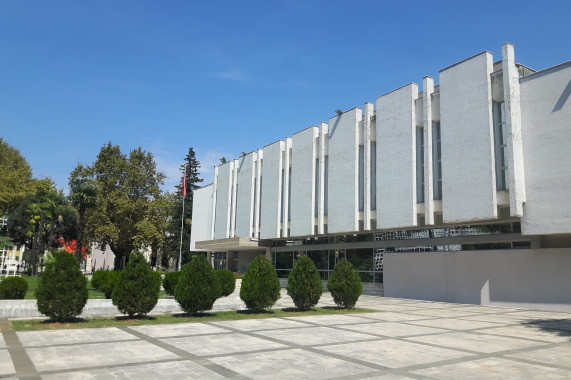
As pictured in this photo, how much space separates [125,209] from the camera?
53375 mm

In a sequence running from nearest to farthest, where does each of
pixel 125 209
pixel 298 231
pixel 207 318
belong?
pixel 207 318 → pixel 298 231 → pixel 125 209

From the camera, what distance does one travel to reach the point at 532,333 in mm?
13469

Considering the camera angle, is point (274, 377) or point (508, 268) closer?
point (274, 377)

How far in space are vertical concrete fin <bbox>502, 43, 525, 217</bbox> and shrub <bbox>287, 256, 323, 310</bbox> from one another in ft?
31.4

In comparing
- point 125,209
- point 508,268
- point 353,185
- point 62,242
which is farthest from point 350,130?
point 62,242

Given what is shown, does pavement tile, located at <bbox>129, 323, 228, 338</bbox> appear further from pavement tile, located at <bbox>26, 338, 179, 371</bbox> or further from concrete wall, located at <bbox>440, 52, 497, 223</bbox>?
concrete wall, located at <bbox>440, 52, 497, 223</bbox>

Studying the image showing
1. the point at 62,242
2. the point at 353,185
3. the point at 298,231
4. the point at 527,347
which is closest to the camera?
the point at 527,347

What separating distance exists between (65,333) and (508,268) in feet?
66.0

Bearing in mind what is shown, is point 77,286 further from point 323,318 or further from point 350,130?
point 350,130

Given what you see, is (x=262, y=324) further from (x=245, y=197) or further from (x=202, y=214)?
(x=202, y=214)

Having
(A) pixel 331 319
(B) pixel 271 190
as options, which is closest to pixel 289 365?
(A) pixel 331 319

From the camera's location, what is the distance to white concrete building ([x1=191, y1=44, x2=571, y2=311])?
20.2 m

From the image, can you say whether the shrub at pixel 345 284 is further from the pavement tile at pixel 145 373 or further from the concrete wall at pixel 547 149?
the pavement tile at pixel 145 373

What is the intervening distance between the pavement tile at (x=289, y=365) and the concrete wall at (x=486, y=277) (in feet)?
53.4
